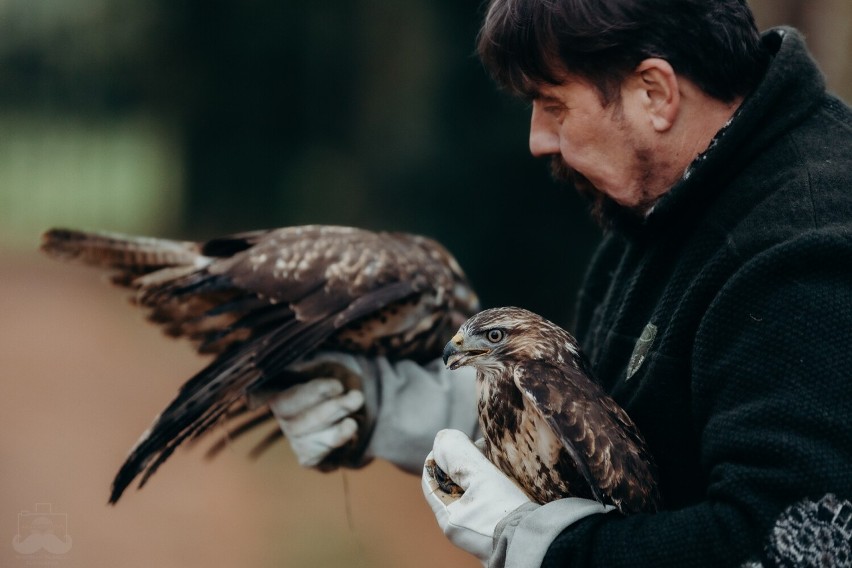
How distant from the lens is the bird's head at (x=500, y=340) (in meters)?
2.12

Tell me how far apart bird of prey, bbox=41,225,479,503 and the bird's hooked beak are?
0.60 metres

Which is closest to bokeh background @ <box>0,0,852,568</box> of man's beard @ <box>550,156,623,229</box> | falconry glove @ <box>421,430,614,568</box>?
man's beard @ <box>550,156,623,229</box>

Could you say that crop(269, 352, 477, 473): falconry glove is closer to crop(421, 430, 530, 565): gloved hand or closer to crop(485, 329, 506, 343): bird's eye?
crop(421, 430, 530, 565): gloved hand

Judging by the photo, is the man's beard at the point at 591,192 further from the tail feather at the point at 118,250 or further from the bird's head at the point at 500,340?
the tail feather at the point at 118,250

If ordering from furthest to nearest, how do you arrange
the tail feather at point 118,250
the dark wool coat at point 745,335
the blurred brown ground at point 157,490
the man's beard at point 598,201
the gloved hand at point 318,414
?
the blurred brown ground at point 157,490 → the tail feather at point 118,250 → the gloved hand at point 318,414 → the man's beard at point 598,201 → the dark wool coat at point 745,335

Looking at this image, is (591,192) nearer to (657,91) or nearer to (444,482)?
(657,91)

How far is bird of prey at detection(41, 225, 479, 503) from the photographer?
2598 mm

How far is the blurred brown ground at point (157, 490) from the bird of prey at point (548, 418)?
3.19 m

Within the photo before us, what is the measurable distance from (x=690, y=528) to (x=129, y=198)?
304 inches

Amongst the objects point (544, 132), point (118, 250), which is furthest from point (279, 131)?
point (544, 132)

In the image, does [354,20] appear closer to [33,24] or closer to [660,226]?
[33,24]

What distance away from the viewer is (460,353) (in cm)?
216

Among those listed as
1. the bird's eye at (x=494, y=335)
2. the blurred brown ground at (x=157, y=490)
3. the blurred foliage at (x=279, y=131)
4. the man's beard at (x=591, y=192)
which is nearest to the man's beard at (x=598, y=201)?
the man's beard at (x=591, y=192)

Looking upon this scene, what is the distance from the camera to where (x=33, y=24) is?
26.9 feet
